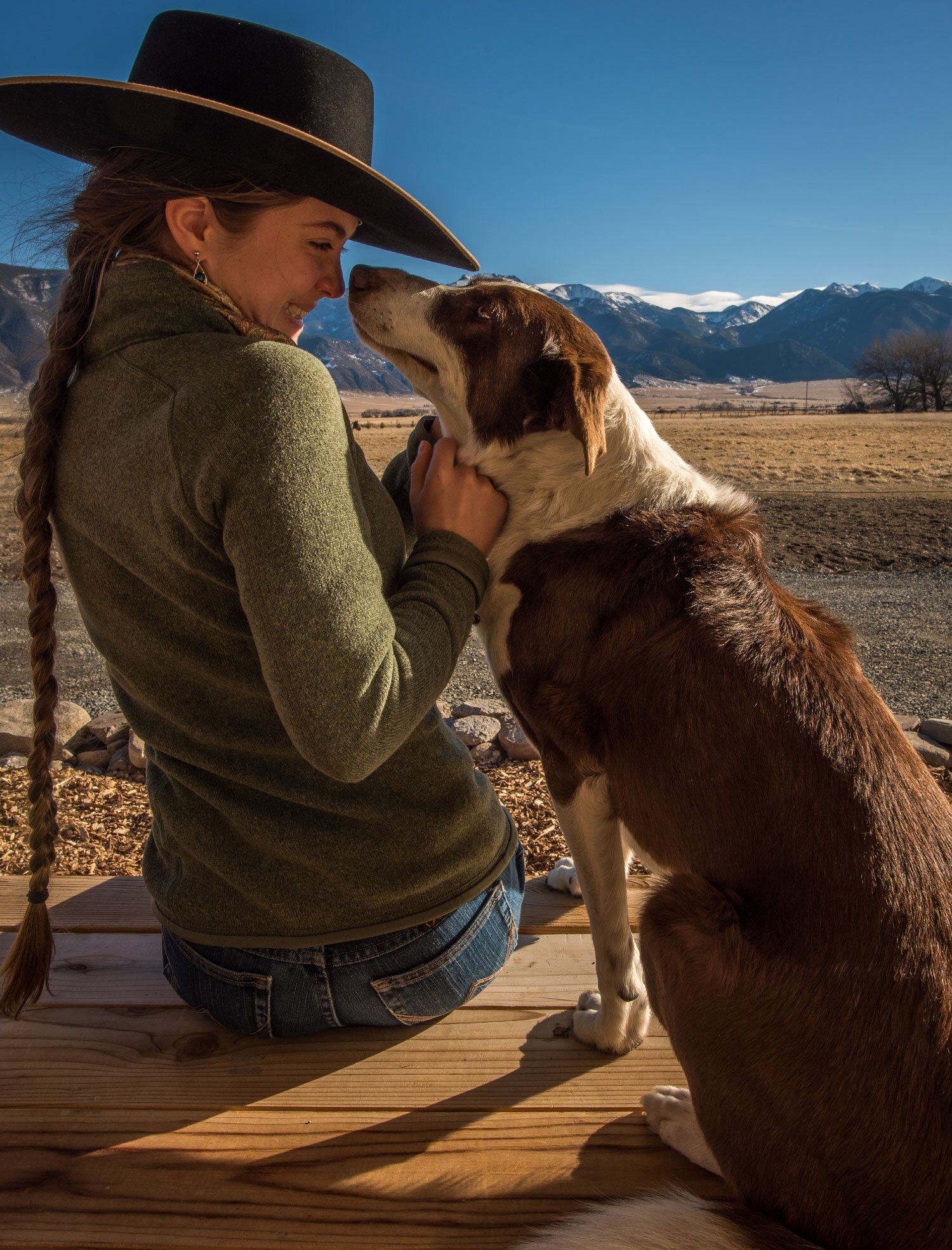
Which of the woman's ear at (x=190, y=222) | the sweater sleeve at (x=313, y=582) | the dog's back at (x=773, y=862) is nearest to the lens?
the sweater sleeve at (x=313, y=582)

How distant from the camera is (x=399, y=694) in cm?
147

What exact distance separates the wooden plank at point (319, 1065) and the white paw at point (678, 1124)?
10 cm

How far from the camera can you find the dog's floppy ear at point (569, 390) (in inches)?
88.0

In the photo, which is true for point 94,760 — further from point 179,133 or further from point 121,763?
point 179,133

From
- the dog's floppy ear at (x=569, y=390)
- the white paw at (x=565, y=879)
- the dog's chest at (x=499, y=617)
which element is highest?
the dog's floppy ear at (x=569, y=390)

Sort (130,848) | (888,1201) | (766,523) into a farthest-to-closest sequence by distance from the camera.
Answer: (766,523) → (130,848) → (888,1201)

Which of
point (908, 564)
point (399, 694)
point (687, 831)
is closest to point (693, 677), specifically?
point (687, 831)

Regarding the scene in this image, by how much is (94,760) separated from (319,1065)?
3179 millimetres

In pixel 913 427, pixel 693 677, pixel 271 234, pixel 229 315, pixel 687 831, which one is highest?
pixel 913 427

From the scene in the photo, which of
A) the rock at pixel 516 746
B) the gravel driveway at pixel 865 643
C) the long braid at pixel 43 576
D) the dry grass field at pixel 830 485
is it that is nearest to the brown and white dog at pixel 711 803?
the long braid at pixel 43 576

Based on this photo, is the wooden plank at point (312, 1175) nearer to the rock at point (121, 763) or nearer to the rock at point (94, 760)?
the rock at point (121, 763)

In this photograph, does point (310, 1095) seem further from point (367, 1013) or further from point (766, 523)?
point (766, 523)

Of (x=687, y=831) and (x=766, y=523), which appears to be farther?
(x=766, y=523)

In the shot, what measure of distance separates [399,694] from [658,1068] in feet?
4.28
